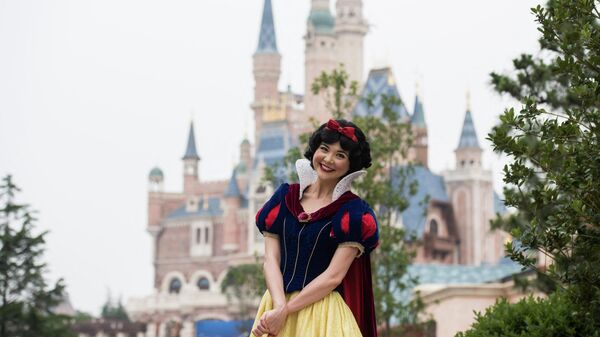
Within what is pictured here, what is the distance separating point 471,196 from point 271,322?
6570 cm

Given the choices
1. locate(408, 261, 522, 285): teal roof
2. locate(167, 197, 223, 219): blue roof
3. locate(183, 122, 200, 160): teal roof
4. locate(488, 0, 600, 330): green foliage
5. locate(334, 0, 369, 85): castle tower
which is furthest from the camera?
locate(183, 122, 200, 160): teal roof

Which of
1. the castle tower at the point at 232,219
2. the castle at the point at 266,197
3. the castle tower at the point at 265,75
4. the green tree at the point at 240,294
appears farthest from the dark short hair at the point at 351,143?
the castle tower at the point at 265,75

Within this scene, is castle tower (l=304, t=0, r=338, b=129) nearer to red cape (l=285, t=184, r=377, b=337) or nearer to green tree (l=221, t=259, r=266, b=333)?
green tree (l=221, t=259, r=266, b=333)

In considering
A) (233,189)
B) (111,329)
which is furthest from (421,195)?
(111,329)

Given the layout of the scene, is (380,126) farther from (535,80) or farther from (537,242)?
(537,242)

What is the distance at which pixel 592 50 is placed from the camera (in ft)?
23.5

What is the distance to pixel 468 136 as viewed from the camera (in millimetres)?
71438

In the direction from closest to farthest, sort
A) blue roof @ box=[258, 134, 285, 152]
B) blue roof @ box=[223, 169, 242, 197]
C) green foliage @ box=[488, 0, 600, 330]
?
1. green foliage @ box=[488, 0, 600, 330]
2. blue roof @ box=[223, 169, 242, 197]
3. blue roof @ box=[258, 134, 285, 152]

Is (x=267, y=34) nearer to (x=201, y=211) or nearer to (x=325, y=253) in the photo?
(x=201, y=211)

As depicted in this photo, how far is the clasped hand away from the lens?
521cm

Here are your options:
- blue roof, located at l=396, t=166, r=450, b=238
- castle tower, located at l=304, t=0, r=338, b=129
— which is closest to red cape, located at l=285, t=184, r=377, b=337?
blue roof, located at l=396, t=166, r=450, b=238

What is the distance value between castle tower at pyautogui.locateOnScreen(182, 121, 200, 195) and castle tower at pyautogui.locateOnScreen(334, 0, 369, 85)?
41.6 ft

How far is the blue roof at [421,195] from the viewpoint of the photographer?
65.6 meters

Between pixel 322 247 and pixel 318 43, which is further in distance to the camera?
pixel 318 43
